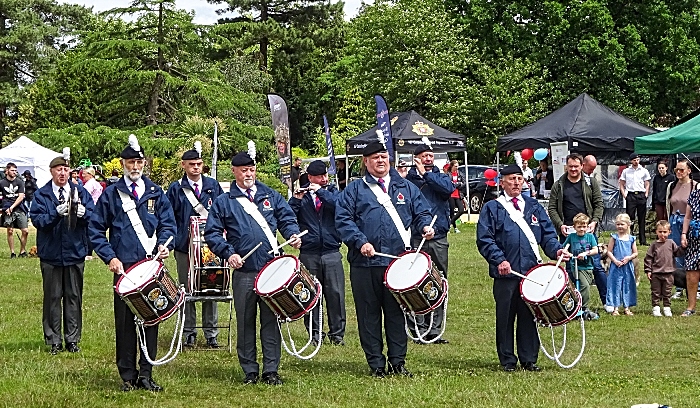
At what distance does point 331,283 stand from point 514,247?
245 centimetres

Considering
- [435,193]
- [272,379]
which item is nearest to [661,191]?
[435,193]

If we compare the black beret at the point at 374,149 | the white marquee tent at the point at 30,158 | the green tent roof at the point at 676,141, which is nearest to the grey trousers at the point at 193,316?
the black beret at the point at 374,149

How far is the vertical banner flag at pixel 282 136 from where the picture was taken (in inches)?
645

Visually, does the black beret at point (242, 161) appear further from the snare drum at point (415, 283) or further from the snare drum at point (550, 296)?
the snare drum at point (550, 296)

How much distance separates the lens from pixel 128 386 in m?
8.27

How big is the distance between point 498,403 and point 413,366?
5.88ft

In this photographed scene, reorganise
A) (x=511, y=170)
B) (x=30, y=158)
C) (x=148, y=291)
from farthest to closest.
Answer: (x=30, y=158)
(x=511, y=170)
(x=148, y=291)

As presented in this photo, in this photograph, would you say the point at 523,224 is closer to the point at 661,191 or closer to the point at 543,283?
the point at 543,283

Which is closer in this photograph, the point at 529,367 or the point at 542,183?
the point at 529,367

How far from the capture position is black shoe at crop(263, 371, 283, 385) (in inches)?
335

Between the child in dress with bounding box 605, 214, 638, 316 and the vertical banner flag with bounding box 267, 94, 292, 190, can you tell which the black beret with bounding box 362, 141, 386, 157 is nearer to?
the child in dress with bounding box 605, 214, 638, 316

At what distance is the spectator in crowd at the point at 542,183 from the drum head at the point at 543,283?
596 inches

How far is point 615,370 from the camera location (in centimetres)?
904

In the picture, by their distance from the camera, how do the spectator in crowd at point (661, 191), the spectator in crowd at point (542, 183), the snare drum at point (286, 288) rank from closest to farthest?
the snare drum at point (286, 288)
the spectator in crowd at point (661, 191)
the spectator in crowd at point (542, 183)
